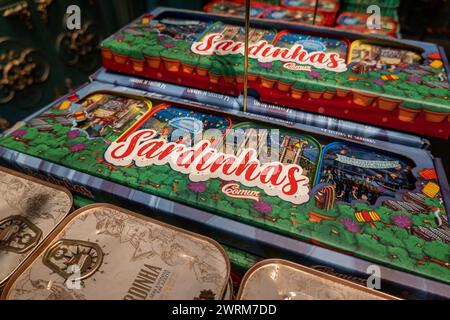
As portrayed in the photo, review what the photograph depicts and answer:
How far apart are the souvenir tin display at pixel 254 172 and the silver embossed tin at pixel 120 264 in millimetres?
200

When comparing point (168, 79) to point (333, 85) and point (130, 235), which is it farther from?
point (130, 235)

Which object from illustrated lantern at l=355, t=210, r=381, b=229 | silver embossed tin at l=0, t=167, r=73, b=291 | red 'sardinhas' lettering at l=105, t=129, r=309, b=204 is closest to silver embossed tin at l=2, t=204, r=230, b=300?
silver embossed tin at l=0, t=167, r=73, b=291

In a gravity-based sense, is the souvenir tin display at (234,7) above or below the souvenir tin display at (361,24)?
above

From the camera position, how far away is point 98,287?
3.89 feet

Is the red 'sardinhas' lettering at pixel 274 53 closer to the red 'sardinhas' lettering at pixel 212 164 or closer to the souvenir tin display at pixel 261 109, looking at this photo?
the souvenir tin display at pixel 261 109

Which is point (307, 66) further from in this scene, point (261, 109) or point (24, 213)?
point (24, 213)

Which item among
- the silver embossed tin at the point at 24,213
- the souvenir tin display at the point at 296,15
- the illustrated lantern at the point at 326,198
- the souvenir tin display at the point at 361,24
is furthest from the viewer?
the souvenir tin display at the point at 296,15

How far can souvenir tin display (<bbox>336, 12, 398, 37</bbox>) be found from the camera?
3.20 m

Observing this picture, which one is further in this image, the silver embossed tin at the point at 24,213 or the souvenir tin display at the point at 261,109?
the souvenir tin display at the point at 261,109

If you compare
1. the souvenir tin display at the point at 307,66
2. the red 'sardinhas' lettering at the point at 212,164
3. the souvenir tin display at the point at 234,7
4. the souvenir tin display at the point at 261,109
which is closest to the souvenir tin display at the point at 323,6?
the souvenir tin display at the point at 234,7

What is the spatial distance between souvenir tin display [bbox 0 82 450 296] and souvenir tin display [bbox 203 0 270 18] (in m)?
1.92

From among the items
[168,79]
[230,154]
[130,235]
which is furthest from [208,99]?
[130,235]

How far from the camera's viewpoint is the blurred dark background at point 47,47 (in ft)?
8.49

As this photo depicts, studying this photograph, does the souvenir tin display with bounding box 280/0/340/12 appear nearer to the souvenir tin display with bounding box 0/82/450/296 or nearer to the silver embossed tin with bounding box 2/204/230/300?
the souvenir tin display with bounding box 0/82/450/296
